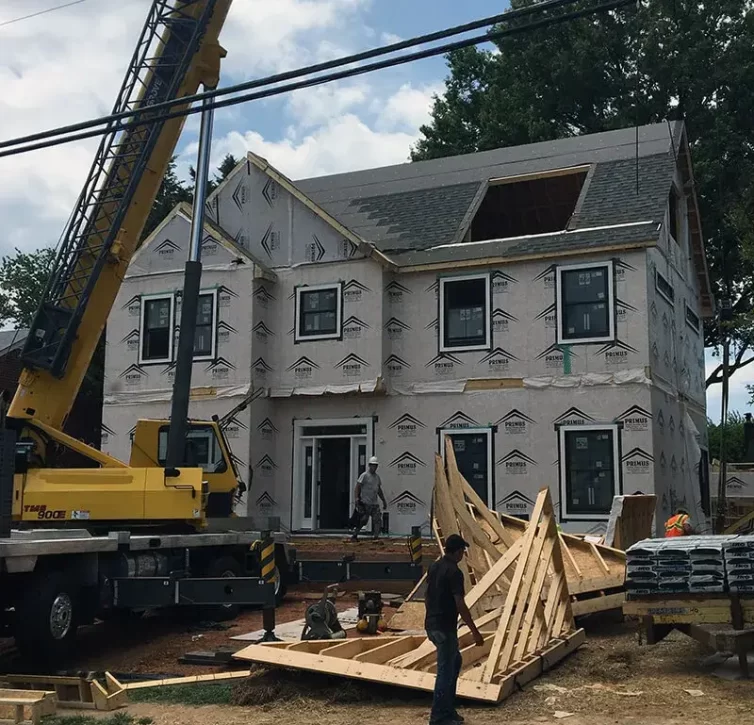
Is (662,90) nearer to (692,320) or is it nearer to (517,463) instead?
(692,320)

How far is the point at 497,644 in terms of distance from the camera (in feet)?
27.5

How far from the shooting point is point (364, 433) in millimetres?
20578

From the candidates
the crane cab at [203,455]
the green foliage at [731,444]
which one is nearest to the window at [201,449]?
the crane cab at [203,455]

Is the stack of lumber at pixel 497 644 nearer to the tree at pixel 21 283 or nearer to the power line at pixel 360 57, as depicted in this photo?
the power line at pixel 360 57

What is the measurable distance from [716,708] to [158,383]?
1686 cm

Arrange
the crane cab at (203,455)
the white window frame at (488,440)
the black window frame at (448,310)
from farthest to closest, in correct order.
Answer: the black window frame at (448,310) → the white window frame at (488,440) → the crane cab at (203,455)

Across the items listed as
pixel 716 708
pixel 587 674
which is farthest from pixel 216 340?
pixel 716 708

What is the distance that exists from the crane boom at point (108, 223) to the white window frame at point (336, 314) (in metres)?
7.91

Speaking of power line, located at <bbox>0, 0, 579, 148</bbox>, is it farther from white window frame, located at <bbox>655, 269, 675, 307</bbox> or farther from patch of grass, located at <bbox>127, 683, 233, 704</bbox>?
white window frame, located at <bbox>655, 269, 675, 307</bbox>

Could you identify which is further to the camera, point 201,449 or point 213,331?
point 213,331

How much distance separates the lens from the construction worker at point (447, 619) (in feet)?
23.2

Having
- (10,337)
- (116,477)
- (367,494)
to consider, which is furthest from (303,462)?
(10,337)

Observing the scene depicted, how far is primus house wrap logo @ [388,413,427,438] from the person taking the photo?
20.0 meters

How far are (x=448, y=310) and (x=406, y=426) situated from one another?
2.69 meters
